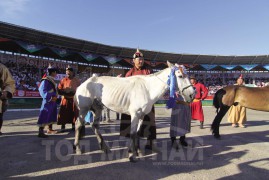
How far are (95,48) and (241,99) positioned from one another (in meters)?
24.2

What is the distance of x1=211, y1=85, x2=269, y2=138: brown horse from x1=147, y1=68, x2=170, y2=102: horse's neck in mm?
2964

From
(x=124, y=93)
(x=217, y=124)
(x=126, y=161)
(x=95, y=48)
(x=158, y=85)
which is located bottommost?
(x=126, y=161)

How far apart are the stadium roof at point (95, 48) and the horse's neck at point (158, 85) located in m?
21.0

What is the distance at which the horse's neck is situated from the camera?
13.1 feet

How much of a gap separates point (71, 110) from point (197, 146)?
12.8ft

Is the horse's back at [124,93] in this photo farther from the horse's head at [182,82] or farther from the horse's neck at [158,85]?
the horse's head at [182,82]

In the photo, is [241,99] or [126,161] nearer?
[126,161]

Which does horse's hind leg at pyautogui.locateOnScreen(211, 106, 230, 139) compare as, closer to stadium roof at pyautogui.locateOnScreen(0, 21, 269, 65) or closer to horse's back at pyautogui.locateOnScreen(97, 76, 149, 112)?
horse's back at pyautogui.locateOnScreen(97, 76, 149, 112)

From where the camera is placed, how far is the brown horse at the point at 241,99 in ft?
19.7

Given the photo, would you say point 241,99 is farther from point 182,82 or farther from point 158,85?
point 158,85

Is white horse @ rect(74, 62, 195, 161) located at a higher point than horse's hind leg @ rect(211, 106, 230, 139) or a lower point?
higher

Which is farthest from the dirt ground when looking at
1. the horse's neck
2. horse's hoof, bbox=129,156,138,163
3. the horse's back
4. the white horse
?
the horse's neck

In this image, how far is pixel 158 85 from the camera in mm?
4008

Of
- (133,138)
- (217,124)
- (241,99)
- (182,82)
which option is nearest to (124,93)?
(133,138)
